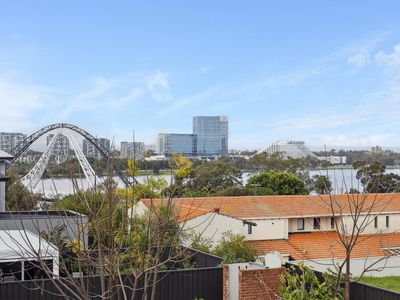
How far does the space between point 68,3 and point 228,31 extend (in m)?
7.46

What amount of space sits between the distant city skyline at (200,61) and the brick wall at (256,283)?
695 cm

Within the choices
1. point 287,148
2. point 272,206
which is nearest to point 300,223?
point 272,206

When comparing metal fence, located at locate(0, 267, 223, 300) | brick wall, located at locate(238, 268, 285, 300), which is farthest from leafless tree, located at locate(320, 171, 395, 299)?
metal fence, located at locate(0, 267, 223, 300)

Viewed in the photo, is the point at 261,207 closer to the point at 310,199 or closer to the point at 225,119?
the point at 310,199

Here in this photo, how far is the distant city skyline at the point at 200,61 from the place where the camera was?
1967 cm

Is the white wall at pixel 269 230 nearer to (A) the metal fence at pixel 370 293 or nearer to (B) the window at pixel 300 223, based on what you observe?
(B) the window at pixel 300 223

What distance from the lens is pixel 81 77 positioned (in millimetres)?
24953

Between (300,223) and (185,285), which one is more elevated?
(185,285)

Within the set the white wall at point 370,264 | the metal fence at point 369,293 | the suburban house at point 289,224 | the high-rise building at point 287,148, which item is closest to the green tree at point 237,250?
the suburban house at point 289,224

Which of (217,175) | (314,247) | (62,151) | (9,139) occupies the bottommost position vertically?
(314,247)

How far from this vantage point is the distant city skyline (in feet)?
64.5

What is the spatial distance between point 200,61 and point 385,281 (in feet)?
41.4

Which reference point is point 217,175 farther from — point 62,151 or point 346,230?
point 62,151

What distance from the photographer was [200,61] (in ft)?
85.7
